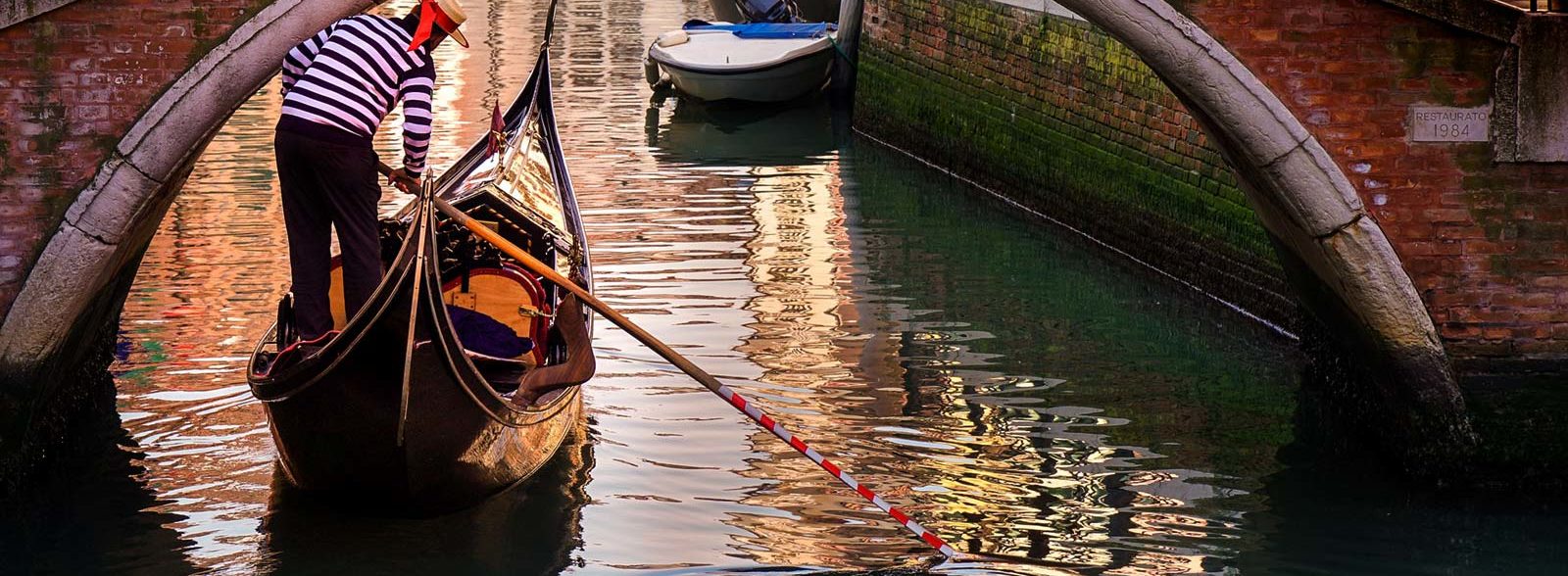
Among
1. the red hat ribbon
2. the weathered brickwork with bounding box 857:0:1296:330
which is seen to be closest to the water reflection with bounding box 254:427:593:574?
the red hat ribbon

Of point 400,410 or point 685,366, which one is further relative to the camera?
point 685,366

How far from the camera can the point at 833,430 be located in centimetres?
419

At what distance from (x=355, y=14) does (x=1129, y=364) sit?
2.28 metres

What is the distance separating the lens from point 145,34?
11.7ft

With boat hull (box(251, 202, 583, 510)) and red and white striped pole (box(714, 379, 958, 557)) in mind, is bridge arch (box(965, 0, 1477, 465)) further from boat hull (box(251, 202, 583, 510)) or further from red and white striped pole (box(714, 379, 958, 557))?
boat hull (box(251, 202, 583, 510))

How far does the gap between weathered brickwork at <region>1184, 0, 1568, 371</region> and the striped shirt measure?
152 centimetres

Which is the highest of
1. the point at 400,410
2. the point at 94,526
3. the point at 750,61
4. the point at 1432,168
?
the point at 1432,168

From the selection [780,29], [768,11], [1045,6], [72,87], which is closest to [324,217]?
[72,87]

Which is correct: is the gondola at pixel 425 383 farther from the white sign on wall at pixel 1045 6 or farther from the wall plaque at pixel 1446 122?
the white sign on wall at pixel 1045 6

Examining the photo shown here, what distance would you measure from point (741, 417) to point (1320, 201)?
143cm

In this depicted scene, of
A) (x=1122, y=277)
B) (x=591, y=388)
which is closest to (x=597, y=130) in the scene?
(x=1122, y=277)

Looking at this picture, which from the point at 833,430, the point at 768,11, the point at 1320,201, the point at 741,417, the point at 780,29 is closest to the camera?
the point at 1320,201

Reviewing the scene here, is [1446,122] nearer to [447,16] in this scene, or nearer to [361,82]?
[447,16]

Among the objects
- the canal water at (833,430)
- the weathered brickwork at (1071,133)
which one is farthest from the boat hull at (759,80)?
the canal water at (833,430)
